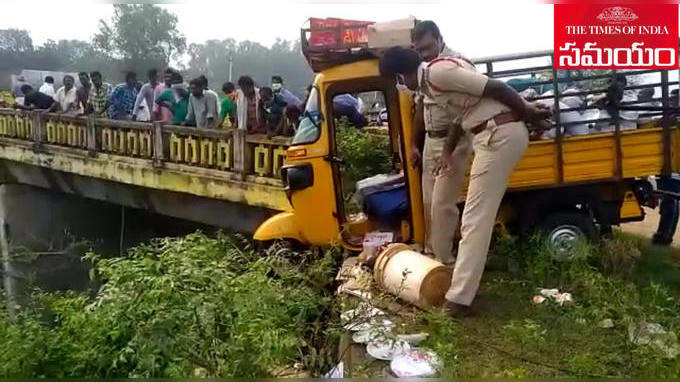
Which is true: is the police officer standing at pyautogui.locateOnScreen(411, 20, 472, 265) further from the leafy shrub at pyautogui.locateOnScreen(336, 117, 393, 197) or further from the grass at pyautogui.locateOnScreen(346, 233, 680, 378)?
the leafy shrub at pyautogui.locateOnScreen(336, 117, 393, 197)

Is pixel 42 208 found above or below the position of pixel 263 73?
below

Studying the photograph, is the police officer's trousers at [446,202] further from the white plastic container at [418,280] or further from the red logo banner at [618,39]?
the red logo banner at [618,39]

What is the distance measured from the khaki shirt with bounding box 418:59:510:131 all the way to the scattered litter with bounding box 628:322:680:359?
1.40 metres

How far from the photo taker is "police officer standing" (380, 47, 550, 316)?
12.7 ft

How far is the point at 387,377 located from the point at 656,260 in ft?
13.1

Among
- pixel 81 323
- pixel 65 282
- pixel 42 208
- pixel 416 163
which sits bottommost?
pixel 65 282

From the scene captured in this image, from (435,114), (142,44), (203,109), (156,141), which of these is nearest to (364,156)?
(435,114)

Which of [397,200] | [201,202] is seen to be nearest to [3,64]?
[201,202]

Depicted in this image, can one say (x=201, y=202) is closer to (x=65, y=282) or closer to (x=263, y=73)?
(x=65, y=282)

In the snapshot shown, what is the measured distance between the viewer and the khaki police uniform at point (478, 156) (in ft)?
12.7

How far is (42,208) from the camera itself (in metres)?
13.7

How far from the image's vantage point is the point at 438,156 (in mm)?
4785

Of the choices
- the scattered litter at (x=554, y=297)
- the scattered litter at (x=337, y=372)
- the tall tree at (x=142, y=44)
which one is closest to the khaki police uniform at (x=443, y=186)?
the scattered litter at (x=554, y=297)

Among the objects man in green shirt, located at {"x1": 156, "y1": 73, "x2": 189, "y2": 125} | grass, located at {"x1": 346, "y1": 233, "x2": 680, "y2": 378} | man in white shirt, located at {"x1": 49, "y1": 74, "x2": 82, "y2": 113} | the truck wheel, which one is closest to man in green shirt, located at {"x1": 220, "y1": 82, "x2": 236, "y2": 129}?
man in green shirt, located at {"x1": 156, "y1": 73, "x2": 189, "y2": 125}
